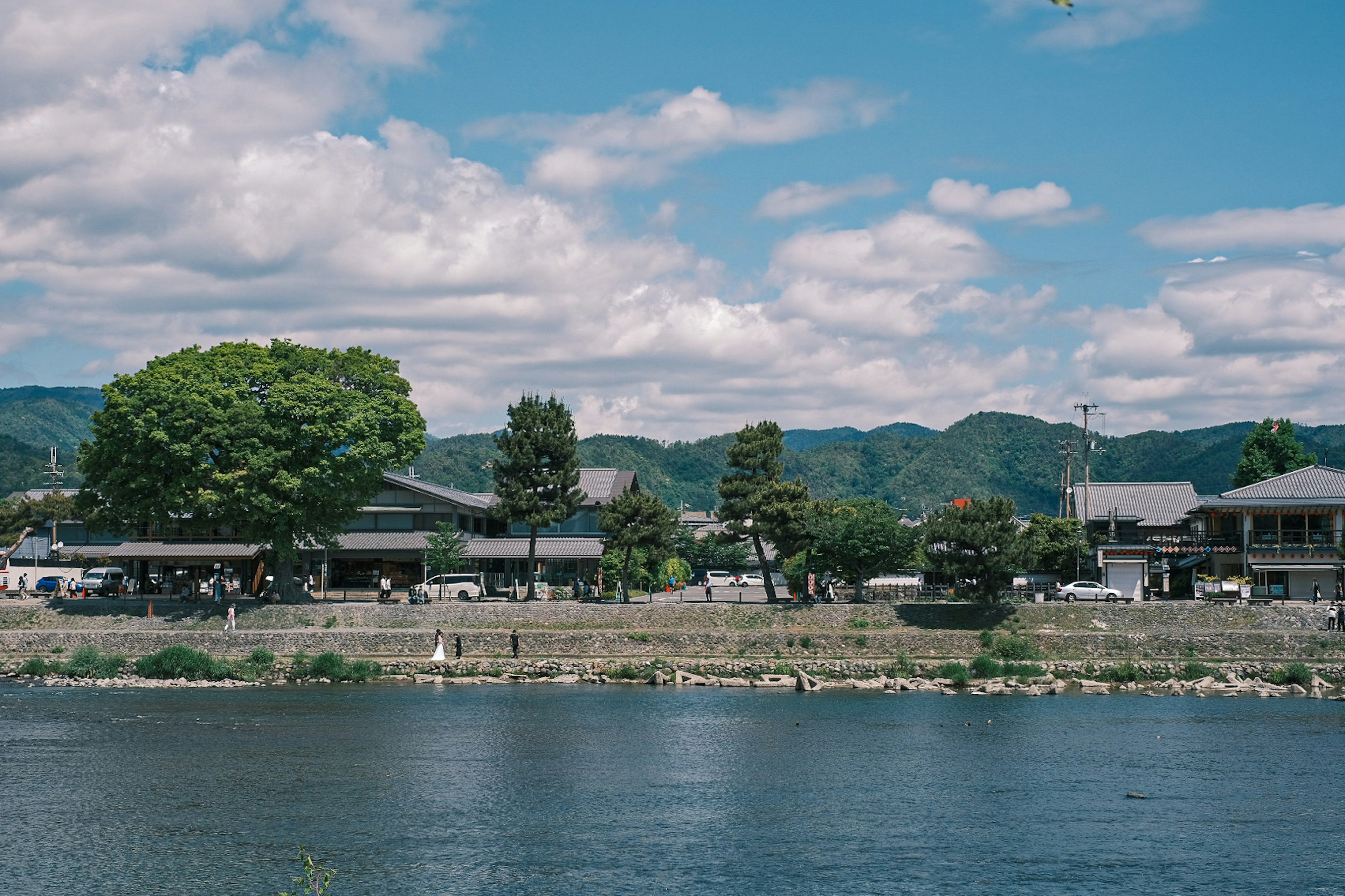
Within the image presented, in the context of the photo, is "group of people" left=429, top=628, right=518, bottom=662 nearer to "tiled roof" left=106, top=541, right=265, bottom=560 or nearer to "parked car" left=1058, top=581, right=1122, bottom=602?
"tiled roof" left=106, top=541, right=265, bottom=560

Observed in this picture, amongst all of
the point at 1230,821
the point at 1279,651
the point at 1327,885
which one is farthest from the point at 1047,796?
the point at 1279,651

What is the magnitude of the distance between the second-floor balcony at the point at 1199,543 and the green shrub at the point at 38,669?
56989 millimetres

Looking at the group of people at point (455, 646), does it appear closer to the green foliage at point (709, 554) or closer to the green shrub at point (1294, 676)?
the green shrub at point (1294, 676)

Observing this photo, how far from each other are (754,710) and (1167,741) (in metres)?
13.7

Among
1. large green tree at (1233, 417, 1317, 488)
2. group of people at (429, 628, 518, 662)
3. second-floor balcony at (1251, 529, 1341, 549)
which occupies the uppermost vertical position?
large green tree at (1233, 417, 1317, 488)

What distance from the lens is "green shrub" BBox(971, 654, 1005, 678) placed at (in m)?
50.0

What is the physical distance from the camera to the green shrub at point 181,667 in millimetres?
51312

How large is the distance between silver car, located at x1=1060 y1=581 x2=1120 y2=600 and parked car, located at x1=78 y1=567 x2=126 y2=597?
170 ft

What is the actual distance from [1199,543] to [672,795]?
4656 cm

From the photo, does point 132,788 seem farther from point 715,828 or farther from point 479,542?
point 479,542

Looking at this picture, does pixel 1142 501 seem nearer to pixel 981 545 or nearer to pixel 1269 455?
pixel 1269 455

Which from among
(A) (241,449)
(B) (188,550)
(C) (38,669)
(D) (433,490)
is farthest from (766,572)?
(B) (188,550)

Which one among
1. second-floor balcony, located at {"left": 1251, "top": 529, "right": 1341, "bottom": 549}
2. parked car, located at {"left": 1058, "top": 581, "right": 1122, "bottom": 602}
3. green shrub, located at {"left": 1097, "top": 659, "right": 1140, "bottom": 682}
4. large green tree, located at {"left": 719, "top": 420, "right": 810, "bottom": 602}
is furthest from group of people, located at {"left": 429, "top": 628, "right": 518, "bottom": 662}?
second-floor balcony, located at {"left": 1251, "top": 529, "right": 1341, "bottom": 549}

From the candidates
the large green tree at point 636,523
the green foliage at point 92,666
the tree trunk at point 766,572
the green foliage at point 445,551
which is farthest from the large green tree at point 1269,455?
the green foliage at point 92,666
